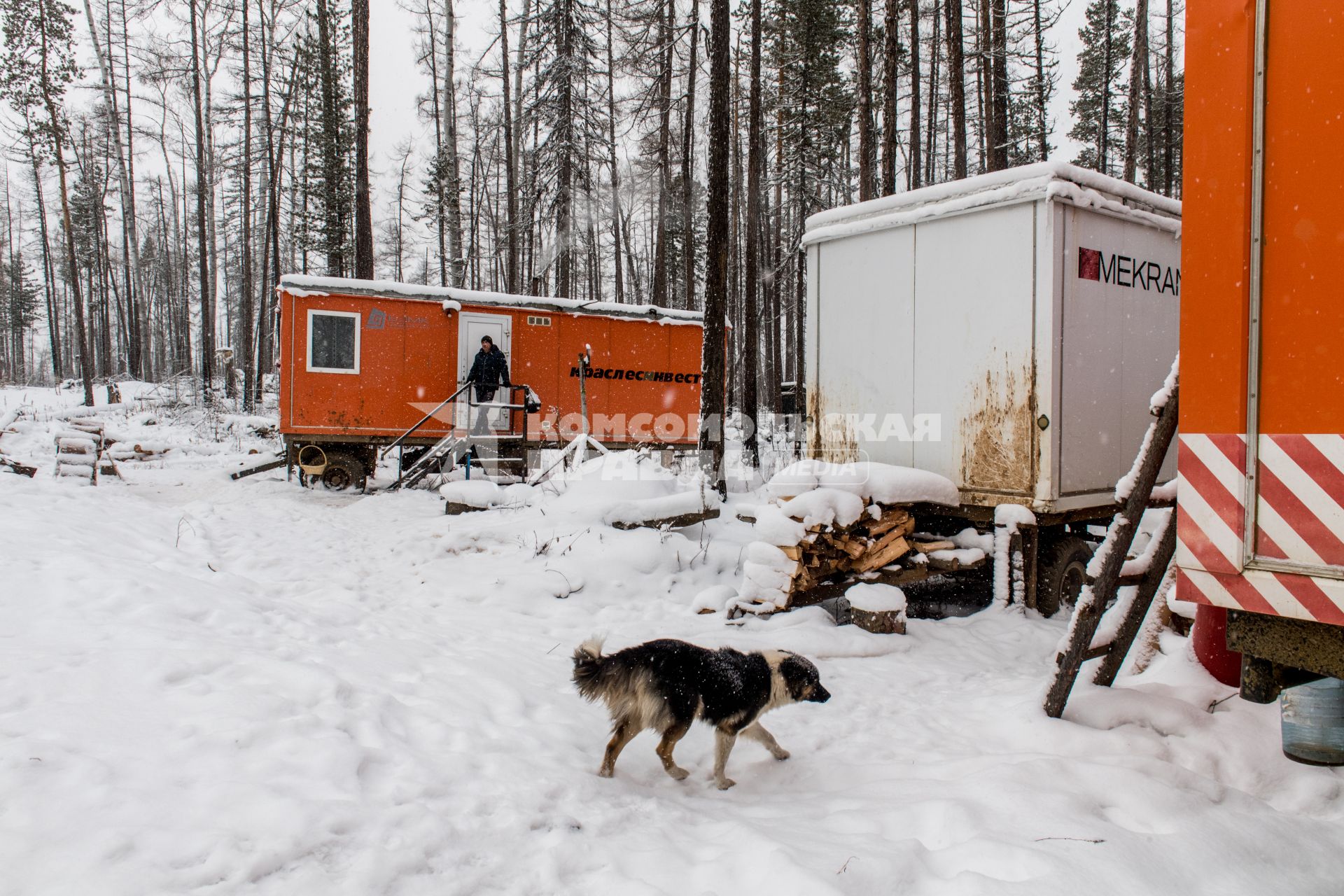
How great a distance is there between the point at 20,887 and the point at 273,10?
97.3 ft

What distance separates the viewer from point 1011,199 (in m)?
5.61

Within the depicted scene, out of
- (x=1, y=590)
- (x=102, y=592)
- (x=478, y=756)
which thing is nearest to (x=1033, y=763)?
(x=478, y=756)

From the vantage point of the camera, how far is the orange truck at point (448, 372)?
39.9 feet

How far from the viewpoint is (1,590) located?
12.9 ft

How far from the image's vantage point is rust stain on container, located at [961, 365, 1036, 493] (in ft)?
18.7

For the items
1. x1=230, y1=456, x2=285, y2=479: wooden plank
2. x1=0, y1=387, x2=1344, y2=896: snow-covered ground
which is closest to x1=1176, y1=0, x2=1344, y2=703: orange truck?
x1=0, y1=387, x2=1344, y2=896: snow-covered ground

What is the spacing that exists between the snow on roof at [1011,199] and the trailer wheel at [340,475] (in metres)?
8.97

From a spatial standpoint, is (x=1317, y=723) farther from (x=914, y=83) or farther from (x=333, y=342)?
(x=914, y=83)

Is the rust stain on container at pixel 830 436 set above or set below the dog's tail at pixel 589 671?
above

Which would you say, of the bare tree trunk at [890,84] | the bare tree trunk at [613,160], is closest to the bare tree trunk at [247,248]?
the bare tree trunk at [613,160]

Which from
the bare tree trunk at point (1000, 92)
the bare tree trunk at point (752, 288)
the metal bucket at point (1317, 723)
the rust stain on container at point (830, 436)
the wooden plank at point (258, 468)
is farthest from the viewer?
the bare tree trunk at point (752, 288)

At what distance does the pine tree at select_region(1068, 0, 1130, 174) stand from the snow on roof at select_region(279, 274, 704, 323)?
1489 cm

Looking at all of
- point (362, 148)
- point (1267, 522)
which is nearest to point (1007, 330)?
point (1267, 522)

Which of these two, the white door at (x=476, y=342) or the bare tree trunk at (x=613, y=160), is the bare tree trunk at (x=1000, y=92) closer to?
the bare tree trunk at (x=613, y=160)
